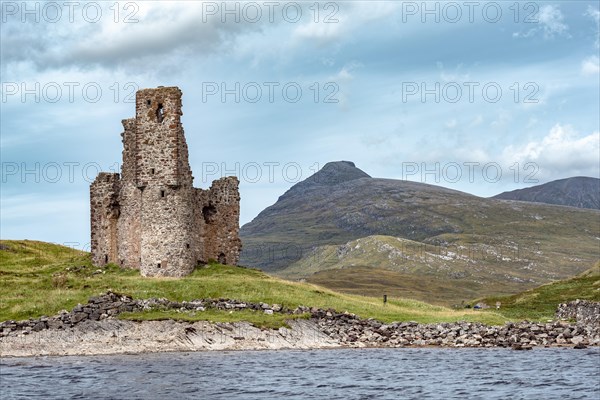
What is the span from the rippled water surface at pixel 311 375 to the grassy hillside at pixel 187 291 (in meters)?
8.78

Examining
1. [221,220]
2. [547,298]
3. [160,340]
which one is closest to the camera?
[160,340]

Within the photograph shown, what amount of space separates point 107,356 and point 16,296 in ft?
42.2

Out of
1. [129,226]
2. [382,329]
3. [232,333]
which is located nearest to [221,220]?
[129,226]

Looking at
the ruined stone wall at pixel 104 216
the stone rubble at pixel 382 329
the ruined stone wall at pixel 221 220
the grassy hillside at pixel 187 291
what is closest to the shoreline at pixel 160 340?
the stone rubble at pixel 382 329

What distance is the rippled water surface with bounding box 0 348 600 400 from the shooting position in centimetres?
3616

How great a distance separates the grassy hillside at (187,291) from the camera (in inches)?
2264

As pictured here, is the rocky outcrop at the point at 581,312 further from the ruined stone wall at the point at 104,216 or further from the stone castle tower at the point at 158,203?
the ruined stone wall at the point at 104,216

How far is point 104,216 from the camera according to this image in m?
78.0

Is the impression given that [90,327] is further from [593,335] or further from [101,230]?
[593,335]

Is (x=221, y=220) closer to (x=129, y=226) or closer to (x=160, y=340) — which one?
(x=129, y=226)

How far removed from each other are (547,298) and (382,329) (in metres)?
39.1

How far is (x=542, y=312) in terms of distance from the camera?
80.7 metres

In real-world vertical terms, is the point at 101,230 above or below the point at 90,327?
above

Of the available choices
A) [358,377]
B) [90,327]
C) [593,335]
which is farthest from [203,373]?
[593,335]
